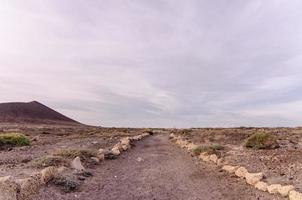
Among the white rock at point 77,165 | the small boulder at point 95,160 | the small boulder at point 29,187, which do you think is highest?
the small boulder at point 95,160

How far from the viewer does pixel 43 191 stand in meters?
12.5

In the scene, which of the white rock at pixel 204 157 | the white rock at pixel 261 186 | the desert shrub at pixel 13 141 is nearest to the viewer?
the white rock at pixel 261 186

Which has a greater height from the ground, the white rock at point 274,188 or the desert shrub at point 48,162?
the desert shrub at point 48,162

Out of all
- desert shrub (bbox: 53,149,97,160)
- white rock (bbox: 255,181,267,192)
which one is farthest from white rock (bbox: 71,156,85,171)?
white rock (bbox: 255,181,267,192)

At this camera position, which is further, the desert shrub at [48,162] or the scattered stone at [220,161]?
the scattered stone at [220,161]

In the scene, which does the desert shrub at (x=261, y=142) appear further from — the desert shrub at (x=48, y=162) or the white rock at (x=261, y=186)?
the desert shrub at (x=48, y=162)

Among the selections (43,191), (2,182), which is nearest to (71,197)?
(43,191)

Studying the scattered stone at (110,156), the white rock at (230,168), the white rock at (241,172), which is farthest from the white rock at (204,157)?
the white rock at (241,172)

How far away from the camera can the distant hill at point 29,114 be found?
4783 inches

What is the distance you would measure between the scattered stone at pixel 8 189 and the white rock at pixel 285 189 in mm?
7336

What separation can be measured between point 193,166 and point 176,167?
992 millimetres

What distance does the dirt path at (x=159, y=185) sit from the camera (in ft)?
42.0

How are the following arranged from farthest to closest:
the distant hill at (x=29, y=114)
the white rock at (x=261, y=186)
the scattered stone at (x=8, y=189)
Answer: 1. the distant hill at (x=29, y=114)
2. the white rock at (x=261, y=186)
3. the scattered stone at (x=8, y=189)

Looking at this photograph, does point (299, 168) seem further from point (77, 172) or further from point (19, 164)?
point (19, 164)
